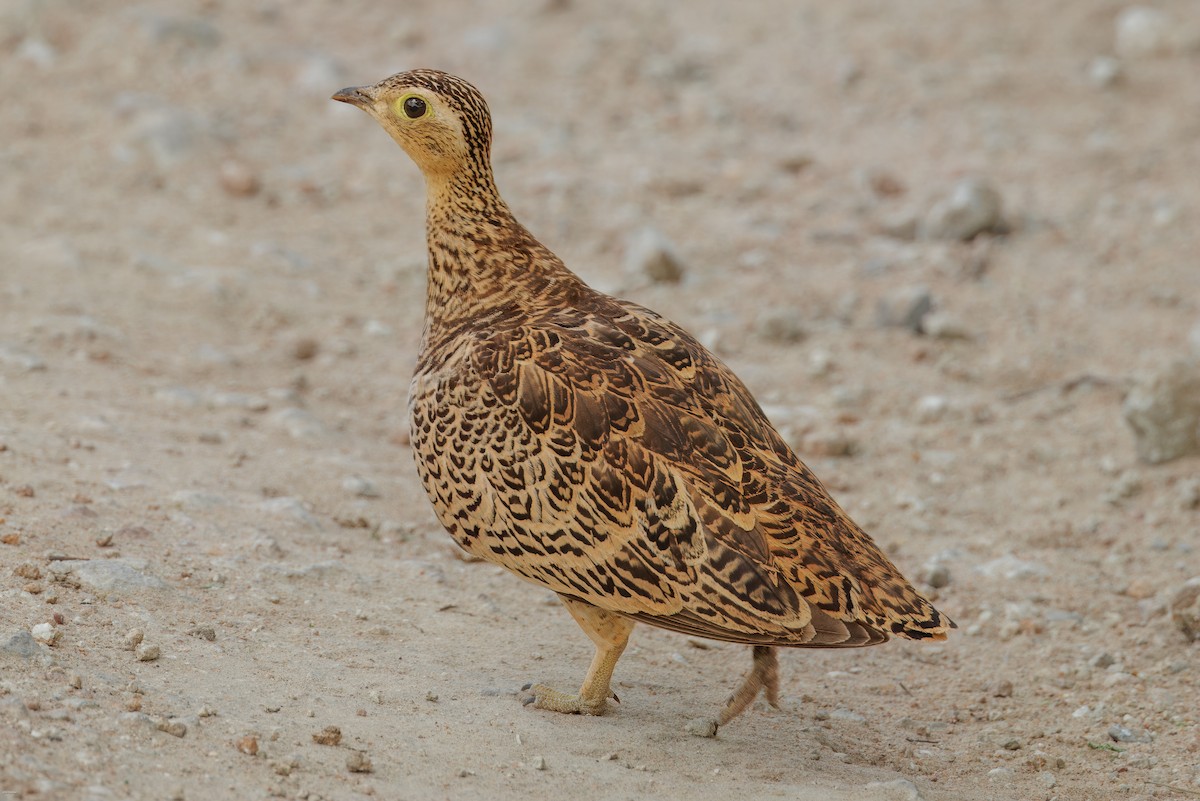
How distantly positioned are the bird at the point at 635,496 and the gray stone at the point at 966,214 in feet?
17.8

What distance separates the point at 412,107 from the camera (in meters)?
5.86

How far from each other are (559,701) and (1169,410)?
4195 mm

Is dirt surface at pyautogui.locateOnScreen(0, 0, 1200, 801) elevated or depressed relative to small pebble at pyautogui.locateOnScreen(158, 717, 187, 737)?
elevated

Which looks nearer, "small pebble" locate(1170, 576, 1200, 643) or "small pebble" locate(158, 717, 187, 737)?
"small pebble" locate(158, 717, 187, 737)

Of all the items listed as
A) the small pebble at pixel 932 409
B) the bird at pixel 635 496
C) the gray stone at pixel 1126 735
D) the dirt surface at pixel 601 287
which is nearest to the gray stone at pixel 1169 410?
the dirt surface at pixel 601 287

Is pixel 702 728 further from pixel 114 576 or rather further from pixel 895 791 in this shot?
pixel 114 576

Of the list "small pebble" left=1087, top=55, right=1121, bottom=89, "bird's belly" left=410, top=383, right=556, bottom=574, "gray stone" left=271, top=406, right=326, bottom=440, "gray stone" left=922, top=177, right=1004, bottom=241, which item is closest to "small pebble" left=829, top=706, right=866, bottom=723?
"bird's belly" left=410, top=383, right=556, bottom=574

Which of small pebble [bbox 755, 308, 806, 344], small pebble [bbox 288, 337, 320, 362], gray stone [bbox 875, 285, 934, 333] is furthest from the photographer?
gray stone [bbox 875, 285, 934, 333]

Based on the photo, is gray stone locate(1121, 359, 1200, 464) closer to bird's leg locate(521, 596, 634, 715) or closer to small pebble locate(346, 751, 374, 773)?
bird's leg locate(521, 596, 634, 715)

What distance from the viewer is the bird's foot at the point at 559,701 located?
537 cm

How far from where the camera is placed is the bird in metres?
4.95

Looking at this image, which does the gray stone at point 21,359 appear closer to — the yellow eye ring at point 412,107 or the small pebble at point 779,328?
the yellow eye ring at point 412,107

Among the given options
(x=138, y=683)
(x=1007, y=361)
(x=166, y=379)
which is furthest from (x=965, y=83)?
(x=138, y=683)

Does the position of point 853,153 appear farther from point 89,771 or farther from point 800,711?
point 89,771
